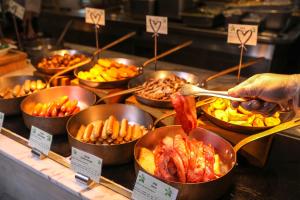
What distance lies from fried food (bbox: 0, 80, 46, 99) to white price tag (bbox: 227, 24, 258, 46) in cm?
123

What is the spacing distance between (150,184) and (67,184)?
1.36 ft

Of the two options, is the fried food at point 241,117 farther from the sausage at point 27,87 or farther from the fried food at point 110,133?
the sausage at point 27,87

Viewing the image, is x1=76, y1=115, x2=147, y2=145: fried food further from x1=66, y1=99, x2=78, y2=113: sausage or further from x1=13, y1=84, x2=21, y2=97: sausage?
x1=13, y1=84, x2=21, y2=97: sausage

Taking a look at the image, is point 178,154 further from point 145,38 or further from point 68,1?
point 68,1

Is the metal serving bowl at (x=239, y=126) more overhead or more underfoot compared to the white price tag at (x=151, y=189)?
more overhead

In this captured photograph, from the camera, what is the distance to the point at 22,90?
1.92m

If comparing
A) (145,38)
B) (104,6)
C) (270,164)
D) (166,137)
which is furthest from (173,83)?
(104,6)

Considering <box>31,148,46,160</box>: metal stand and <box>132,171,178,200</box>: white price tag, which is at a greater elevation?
<box>132,171,178,200</box>: white price tag

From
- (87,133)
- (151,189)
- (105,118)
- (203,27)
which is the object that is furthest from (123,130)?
(203,27)

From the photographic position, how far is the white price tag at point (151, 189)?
3.59 ft

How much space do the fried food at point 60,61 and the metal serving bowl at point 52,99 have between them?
0.30 metres

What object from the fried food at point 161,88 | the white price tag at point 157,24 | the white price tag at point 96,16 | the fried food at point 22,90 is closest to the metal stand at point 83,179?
the fried food at point 161,88

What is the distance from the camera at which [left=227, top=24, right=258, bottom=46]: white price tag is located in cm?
169

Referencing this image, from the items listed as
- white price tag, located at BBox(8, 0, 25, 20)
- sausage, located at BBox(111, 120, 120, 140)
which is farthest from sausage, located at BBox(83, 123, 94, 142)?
white price tag, located at BBox(8, 0, 25, 20)
